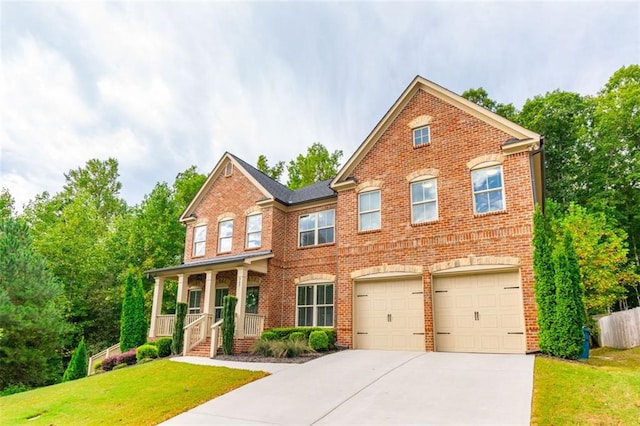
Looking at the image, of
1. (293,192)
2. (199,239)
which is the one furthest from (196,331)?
(293,192)

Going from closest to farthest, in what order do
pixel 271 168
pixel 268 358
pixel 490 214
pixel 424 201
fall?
1. pixel 490 214
2. pixel 268 358
3. pixel 424 201
4. pixel 271 168

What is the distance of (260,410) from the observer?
7.12m

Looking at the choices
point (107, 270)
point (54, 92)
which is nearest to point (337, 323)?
point (54, 92)

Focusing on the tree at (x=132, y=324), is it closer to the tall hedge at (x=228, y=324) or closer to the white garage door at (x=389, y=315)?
the tall hedge at (x=228, y=324)

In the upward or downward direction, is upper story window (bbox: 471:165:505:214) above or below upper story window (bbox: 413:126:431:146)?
below

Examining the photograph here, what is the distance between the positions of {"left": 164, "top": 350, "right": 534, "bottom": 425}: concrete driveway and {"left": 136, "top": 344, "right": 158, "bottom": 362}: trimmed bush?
725cm

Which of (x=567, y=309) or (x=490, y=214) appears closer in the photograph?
(x=567, y=309)

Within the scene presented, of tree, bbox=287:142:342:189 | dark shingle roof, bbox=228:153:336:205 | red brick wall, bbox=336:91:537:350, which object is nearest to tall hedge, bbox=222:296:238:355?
red brick wall, bbox=336:91:537:350

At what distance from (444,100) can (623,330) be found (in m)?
12.1

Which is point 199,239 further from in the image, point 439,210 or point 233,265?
point 439,210

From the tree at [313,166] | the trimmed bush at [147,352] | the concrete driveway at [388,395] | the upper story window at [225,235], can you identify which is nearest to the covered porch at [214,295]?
the upper story window at [225,235]

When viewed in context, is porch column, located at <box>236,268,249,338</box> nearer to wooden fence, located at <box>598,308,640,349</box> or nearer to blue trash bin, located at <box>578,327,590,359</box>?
blue trash bin, located at <box>578,327,590,359</box>

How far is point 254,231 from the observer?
690 inches

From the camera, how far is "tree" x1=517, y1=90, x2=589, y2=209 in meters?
27.1
